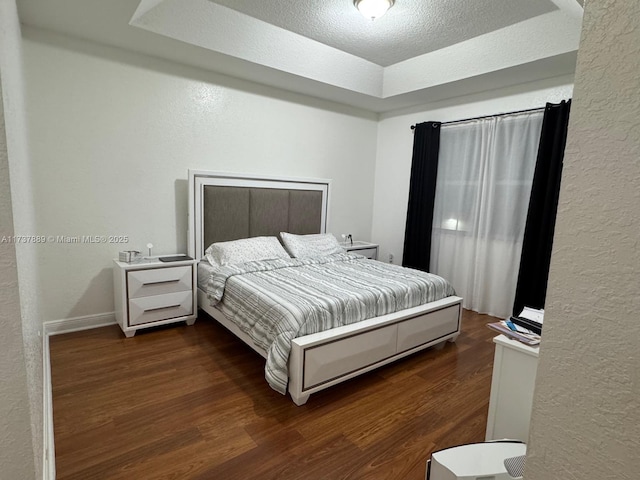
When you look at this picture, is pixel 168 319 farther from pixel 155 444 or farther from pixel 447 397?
pixel 447 397

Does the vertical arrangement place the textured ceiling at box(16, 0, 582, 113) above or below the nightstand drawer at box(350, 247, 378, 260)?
above

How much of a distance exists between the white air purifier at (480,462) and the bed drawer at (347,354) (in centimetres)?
91

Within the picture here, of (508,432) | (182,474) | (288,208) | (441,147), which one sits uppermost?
(441,147)

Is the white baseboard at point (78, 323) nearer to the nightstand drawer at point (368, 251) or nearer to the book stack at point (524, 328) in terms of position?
the nightstand drawer at point (368, 251)

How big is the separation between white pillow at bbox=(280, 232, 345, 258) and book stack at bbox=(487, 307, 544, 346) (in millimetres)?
2223

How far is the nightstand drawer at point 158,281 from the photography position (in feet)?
9.62

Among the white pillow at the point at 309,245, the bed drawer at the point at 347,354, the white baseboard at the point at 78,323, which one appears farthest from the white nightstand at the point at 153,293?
the bed drawer at the point at 347,354

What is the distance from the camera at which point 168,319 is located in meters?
3.15

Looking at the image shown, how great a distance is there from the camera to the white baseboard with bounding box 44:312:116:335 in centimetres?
296

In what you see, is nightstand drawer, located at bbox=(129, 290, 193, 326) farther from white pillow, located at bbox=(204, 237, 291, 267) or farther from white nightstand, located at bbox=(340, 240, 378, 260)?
white nightstand, located at bbox=(340, 240, 378, 260)

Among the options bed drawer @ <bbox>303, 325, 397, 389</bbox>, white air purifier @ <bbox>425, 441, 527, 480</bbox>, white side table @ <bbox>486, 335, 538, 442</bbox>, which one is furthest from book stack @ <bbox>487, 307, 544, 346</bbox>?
bed drawer @ <bbox>303, 325, 397, 389</bbox>

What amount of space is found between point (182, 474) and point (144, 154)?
2621 mm

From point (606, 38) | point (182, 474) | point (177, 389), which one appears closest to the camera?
point (606, 38)

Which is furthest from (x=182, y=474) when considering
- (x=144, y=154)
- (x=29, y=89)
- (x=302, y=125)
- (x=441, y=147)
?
(x=441, y=147)
